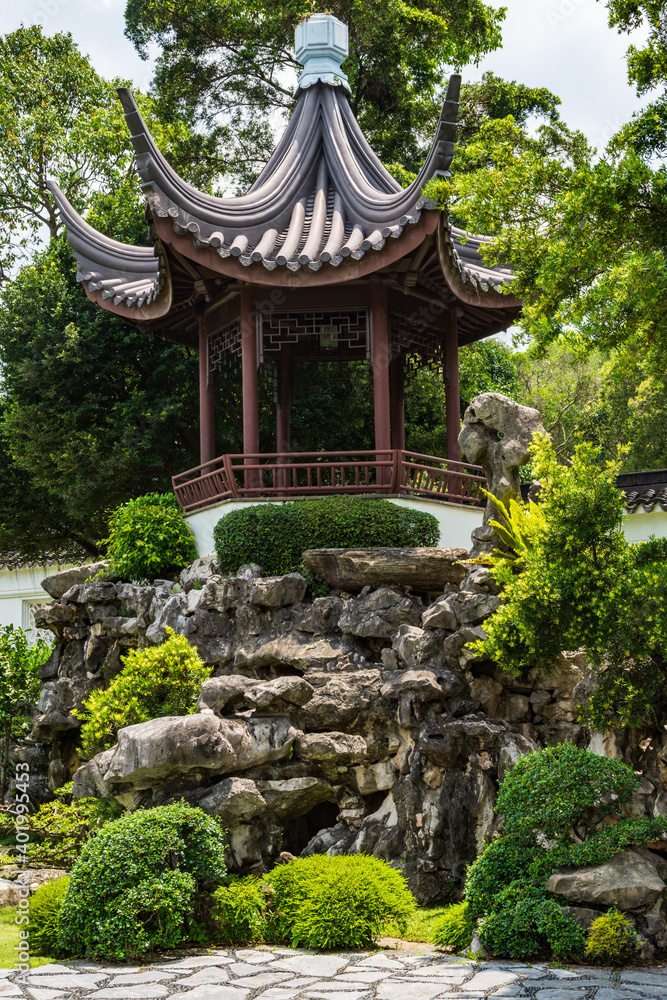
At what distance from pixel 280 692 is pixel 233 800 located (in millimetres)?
1181

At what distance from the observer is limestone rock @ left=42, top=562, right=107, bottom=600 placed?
13.8 meters

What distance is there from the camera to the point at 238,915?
26.7 ft

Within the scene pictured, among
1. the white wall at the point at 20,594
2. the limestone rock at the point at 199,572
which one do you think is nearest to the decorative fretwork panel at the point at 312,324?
the limestone rock at the point at 199,572

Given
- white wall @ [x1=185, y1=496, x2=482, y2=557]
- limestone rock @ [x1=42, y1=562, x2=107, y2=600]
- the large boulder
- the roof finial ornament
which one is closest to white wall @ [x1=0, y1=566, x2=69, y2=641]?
limestone rock @ [x1=42, y1=562, x2=107, y2=600]

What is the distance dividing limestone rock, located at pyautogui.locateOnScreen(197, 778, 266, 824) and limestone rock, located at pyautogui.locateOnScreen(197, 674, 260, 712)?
76 centimetres

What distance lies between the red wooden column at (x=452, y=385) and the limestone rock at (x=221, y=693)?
6443mm

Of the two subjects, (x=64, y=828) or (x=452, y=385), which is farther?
(x=452, y=385)

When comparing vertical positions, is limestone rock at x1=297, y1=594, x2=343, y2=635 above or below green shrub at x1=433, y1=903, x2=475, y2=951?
above

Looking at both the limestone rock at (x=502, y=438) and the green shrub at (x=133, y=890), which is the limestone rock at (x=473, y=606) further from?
the green shrub at (x=133, y=890)

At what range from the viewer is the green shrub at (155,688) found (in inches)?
418

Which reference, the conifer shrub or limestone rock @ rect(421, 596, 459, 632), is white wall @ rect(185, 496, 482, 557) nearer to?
limestone rock @ rect(421, 596, 459, 632)

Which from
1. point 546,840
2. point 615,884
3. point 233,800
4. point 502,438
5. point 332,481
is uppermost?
point 502,438

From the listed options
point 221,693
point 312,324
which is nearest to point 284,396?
point 312,324

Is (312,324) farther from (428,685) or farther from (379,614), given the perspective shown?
(428,685)
